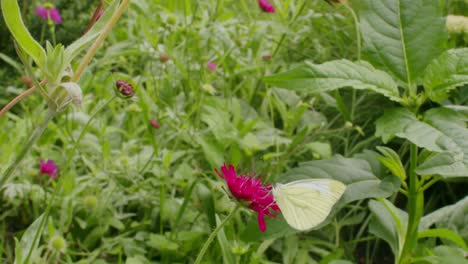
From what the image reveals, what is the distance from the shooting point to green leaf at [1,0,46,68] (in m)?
0.60

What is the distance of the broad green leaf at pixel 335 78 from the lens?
0.92m

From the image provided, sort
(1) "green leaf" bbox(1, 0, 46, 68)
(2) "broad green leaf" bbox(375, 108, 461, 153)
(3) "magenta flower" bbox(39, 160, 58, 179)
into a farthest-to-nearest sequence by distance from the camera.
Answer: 1. (3) "magenta flower" bbox(39, 160, 58, 179)
2. (2) "broad green leaf" bbox(375, 108, 461, 153)
3. (1) "green leaf" bbox(1, 0, 46, 68)

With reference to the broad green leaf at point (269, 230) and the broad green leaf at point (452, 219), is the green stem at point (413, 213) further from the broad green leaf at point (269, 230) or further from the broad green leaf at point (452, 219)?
the broad green leaf at point (269, 230)

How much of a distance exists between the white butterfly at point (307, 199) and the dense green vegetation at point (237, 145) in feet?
0.23

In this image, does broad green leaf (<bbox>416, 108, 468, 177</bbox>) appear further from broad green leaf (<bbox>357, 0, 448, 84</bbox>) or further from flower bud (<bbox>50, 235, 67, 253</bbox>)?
flower bud (<bbox>50, 235, 67, 253</bbox>)

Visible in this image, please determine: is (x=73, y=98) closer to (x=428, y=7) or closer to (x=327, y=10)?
(x=428, y=7)

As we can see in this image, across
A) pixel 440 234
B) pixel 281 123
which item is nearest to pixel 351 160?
pixel 440 234

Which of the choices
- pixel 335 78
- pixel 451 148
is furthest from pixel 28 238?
pixel 451 148

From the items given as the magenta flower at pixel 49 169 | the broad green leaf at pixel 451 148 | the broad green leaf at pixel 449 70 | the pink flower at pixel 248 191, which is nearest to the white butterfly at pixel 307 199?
the pink flower at pixel 248 191

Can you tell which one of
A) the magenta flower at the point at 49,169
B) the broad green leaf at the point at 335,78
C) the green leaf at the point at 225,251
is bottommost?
the green leaf at the point at 225,251

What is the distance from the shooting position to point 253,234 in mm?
984

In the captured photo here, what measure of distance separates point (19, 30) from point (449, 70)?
638 mm

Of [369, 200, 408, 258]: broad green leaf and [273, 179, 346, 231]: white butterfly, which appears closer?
[273, 179, 346, 231]: white butterfly

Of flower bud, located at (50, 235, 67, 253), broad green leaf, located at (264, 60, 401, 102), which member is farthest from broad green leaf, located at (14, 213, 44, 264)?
broad green leaf, located at (264, 60, 401, 102)
